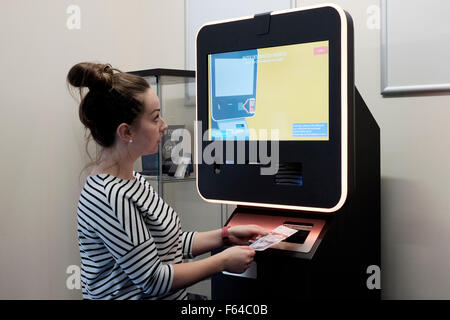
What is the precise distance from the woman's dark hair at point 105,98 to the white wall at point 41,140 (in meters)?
0.91

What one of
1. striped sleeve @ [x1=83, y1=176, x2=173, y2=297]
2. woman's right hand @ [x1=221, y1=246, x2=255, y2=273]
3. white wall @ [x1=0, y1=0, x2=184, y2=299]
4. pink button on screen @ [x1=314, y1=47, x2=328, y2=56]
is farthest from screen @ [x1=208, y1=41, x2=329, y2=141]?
white wall @ [x1=0, y1=0, x2=184, y2=299]

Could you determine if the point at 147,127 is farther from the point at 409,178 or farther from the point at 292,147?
the point at 409,178

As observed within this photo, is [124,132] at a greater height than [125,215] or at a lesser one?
greater

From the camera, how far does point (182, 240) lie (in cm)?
176

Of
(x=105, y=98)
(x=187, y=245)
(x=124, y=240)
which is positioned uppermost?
(x=105, y=98)

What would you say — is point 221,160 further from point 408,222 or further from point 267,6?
point 267,6

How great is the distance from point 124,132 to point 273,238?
1.87 ft

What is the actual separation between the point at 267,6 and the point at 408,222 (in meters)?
1.24

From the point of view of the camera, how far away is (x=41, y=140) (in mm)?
2342

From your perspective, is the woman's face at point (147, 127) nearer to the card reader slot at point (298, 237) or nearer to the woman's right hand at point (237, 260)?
the woman's right hand at point (237, 260)

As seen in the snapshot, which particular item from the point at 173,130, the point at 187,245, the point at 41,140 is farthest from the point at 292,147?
the point at 41,140

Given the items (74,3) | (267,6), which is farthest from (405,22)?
(74,3)
